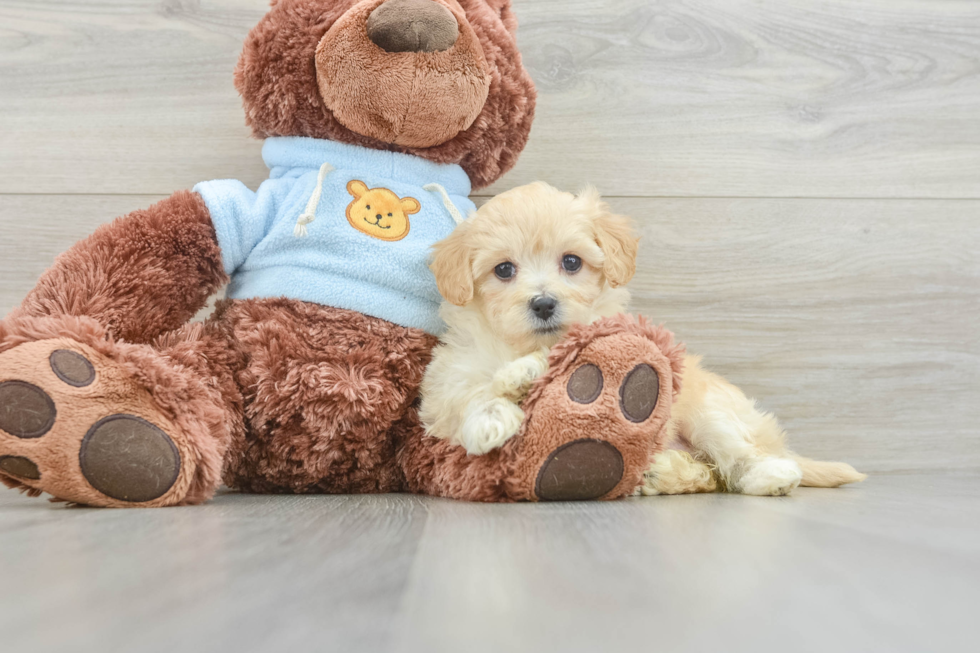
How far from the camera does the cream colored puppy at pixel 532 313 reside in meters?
0.95

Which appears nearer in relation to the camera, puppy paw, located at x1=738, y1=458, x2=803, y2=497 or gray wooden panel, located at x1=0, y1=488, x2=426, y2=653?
gray wooden panel, located at x1=0, y1=488, x2=426, y2=653

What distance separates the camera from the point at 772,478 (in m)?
1.01

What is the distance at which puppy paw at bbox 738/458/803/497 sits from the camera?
1007 millimetres

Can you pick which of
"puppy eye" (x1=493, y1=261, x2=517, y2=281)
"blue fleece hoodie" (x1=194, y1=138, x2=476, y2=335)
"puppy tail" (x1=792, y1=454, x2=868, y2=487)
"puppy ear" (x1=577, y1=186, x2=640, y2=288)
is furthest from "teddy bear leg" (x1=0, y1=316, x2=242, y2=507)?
"puppy tail" (x1=792, y1=454, x2=868, y2=487)

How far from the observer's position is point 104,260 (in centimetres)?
98

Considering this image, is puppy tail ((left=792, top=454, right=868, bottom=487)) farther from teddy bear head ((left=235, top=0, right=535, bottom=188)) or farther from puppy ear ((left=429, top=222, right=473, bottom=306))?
teddy bear head ((left=235, top=0, right=535, bottom=188))

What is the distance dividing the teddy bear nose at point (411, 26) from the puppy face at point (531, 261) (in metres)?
0.24

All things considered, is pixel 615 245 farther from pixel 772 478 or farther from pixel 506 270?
pixel 772 478

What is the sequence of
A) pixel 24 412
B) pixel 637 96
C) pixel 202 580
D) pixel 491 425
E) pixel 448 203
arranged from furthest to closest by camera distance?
1. pixel 637 96
2. pixel 448 203
3. pixel 491 425
4. pixel 24 412
5. pixel 202 580

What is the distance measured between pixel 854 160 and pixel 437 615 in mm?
1393

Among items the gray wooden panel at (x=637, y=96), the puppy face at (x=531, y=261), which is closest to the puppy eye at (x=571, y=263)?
the puppy face at (x=531, y=261)

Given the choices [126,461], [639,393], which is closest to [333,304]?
[126,461]

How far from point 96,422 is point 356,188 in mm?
485

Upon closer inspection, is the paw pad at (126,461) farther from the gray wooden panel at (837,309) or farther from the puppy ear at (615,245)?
the gray wooden panel at (837,309)
